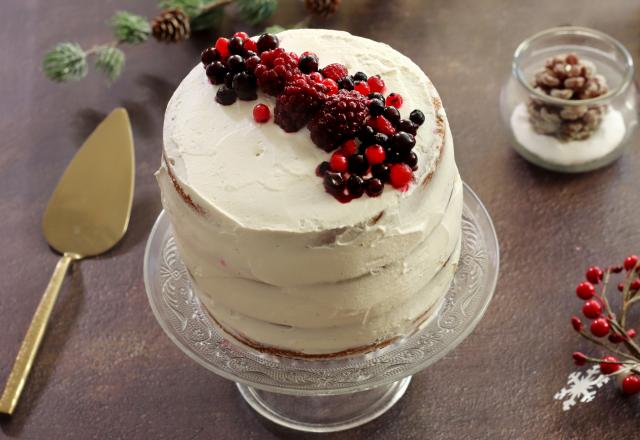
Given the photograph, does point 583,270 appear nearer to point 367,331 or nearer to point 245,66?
point 367,331

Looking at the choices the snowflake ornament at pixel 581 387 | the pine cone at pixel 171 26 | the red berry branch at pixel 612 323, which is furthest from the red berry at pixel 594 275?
the pine cone at pixel 171 26

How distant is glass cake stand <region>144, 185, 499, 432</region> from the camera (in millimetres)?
1373

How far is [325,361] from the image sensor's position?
4.58 feet

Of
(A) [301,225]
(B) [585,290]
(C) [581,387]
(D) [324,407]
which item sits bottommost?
(D) [324,407]

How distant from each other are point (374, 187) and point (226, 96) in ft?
0.91

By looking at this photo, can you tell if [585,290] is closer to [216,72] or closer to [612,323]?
[612,323]

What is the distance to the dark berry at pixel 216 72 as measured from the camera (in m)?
1.32

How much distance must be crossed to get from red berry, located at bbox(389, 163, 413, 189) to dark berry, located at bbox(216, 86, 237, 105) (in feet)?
0.89

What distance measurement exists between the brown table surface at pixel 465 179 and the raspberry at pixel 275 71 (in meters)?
0.62

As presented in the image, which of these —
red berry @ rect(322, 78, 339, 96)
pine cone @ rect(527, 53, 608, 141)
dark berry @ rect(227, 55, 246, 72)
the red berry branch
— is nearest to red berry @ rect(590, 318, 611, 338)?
the red berry branch

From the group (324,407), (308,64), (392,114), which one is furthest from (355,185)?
(324,407)

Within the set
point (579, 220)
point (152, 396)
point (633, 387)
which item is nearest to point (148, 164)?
point (152, 396)

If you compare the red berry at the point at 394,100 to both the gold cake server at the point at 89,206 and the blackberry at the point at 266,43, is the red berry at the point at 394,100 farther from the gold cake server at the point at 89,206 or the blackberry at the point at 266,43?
the gold cake server at the point at 89,206

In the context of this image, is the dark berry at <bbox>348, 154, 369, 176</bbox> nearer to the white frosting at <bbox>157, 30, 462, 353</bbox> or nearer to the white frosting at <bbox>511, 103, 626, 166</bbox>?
the white frosting at <bbox>157, 30, 462, 353</bbox>
